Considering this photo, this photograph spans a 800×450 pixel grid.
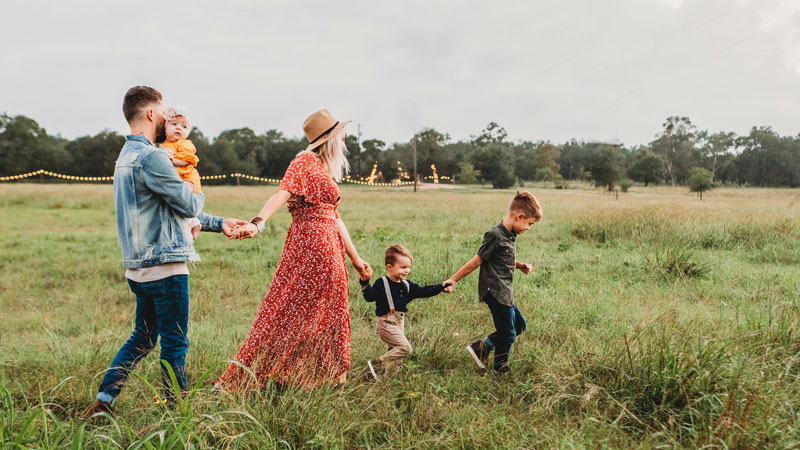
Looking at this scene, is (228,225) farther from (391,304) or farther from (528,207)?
(528,207)

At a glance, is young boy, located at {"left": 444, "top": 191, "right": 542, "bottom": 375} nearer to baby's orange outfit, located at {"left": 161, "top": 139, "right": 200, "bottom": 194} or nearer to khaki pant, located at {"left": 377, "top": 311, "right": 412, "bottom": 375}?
khaki pant, located at {"left": 377, "top": 311, "right": 412, "bottom": 375}

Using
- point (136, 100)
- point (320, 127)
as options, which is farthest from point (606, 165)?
point (136, 100)

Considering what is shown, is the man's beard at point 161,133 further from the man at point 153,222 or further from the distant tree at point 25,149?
the distant tree at point 25,149

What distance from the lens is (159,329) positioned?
114 inches

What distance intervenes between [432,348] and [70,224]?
55.8ft


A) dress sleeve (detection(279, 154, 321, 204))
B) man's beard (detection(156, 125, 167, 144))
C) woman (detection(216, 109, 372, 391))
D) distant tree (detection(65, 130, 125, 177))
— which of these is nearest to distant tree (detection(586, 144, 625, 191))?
woman (detection(216, 109, 372, 391))

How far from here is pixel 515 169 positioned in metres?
52.5

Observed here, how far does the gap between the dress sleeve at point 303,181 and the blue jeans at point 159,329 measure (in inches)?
36.0

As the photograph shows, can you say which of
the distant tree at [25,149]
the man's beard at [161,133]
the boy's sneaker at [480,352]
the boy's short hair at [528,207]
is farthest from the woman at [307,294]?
the distant tree at [25,149]

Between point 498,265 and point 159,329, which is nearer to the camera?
point 159,329

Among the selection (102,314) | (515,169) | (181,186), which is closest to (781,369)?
(181,186)

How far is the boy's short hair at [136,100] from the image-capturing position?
2740 millimetres

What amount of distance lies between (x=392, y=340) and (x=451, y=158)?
2136 inches

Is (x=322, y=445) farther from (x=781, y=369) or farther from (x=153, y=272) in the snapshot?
(x=781, y=369)
